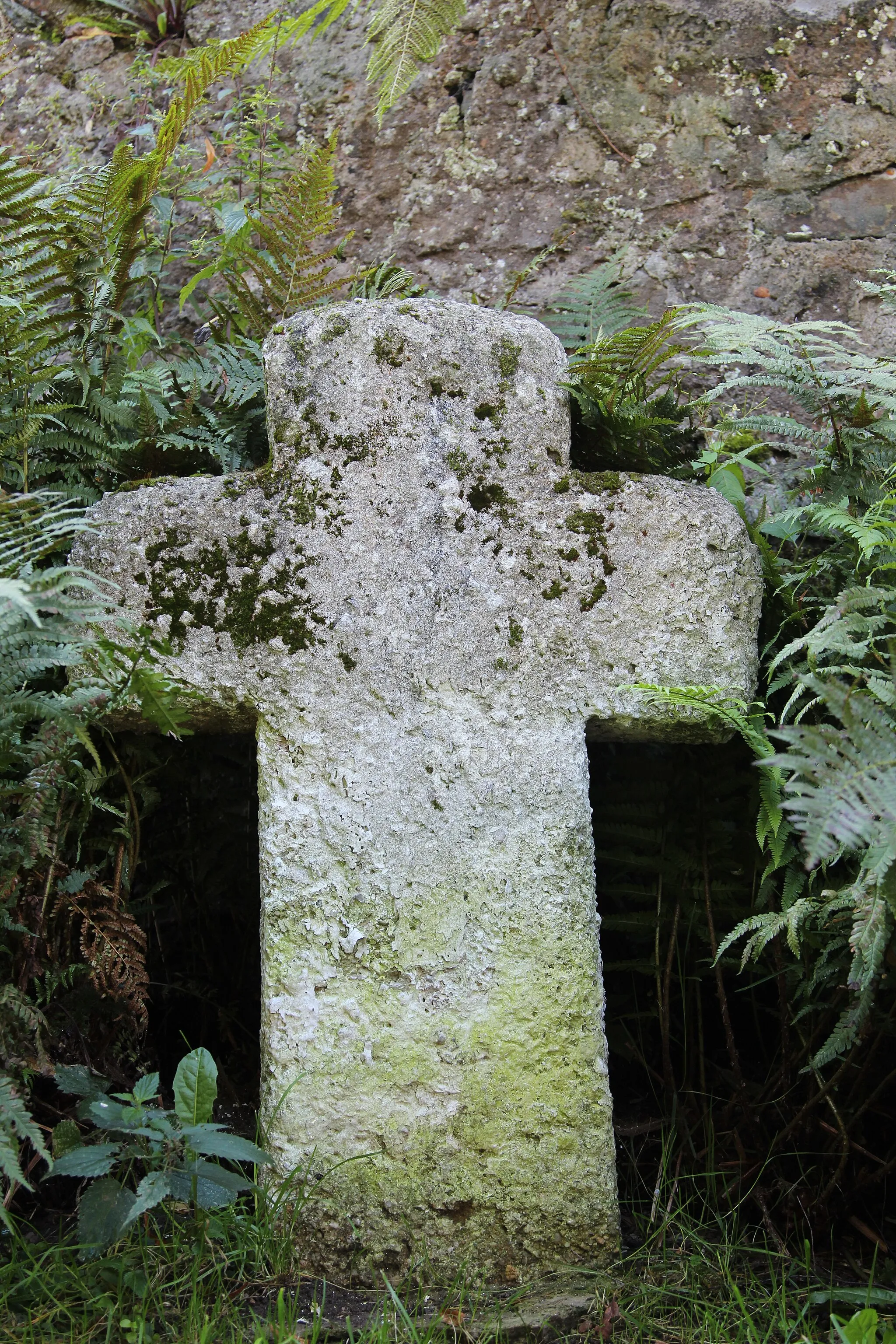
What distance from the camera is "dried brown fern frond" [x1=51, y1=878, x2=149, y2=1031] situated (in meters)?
1.79

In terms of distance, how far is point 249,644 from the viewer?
191 cm

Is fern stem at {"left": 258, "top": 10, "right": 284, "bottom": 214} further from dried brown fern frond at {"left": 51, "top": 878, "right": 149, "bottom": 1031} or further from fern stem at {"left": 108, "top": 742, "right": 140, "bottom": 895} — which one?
dried brown fern frond at {"left": 51, "top": 878, "right": 149, "bottom": 1031}

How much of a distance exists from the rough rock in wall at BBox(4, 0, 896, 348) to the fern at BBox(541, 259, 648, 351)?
20 cm

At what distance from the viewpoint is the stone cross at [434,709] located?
1747 mm

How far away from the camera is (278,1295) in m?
1.57

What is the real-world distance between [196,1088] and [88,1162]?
186 mm

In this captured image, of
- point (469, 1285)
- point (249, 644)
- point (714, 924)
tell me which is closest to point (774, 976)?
point (714, 924)

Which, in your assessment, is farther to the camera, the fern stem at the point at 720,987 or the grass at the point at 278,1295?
the fern stem at the point at 720,987

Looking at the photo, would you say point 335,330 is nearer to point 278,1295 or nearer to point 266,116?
point 266,116

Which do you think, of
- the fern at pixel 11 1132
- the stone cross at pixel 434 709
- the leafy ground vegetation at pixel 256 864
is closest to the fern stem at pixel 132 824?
the leafy ground vegetation at pixel 256 864

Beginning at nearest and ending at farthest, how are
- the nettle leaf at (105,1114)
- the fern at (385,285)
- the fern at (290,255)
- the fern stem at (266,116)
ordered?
the nettle leaf at (105,1114) → the fern at (290,255) → the fern at (385,285) → the fern stem at (266,116)

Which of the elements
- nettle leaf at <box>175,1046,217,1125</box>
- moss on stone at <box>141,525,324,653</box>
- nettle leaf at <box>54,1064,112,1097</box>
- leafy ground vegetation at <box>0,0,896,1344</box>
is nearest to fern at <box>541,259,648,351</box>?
leafy ground vegetation at <box>0,0,896,1344</box>

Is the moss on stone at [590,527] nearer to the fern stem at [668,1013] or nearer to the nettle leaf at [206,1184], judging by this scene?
the fern stem at [668,1013]

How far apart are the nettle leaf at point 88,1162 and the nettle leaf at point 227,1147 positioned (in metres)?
0.13
